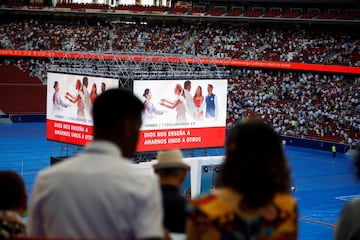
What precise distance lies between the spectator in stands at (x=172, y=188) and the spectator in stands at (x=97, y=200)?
1.55 meters

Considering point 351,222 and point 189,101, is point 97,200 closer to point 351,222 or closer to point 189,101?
point 351,222

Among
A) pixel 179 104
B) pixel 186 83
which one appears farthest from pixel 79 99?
pixel 186 83

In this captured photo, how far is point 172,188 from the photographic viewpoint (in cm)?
522

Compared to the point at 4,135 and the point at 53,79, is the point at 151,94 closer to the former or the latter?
the point at 53,79

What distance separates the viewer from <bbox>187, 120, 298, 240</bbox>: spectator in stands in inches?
136

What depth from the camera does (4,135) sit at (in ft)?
155

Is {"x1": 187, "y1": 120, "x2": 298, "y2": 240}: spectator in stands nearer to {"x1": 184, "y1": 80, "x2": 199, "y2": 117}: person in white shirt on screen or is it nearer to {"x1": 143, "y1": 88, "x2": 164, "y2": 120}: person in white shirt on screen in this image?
{"x1": 143, "y1": 88, "x2": 164, "y2": 120}: person in white shirt on screen

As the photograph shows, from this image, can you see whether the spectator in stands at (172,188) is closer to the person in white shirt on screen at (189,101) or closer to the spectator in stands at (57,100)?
the person in white shirt on screen at (189,101)

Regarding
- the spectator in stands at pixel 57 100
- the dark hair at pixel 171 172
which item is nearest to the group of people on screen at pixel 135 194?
the dark hair at pixel 171 172

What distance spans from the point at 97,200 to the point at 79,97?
29.1 metres

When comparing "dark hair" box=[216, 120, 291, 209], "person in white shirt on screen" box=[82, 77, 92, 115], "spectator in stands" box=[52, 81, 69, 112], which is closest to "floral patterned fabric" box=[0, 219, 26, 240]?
"dark hair" box=[216, 120, 291, 209]

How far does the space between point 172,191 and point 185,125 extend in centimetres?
2703

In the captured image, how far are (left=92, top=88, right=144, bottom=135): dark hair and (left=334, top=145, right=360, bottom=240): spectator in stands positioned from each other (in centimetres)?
124

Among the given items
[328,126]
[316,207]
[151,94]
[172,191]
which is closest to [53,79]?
[151,94]
